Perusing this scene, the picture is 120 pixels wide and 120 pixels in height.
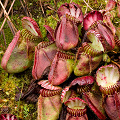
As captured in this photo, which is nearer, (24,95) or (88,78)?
(88,78)

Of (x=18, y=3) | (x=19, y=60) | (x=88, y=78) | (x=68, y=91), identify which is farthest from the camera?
(x=18, y=3)

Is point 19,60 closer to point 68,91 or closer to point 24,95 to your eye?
point 24,95

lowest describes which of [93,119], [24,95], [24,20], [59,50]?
[93,119]

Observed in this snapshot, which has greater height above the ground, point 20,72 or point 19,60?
point 19,60

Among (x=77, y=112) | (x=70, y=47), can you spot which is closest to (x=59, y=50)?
(x=70, y=47)

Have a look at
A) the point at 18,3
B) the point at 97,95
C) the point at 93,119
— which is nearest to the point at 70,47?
the point at 97,95

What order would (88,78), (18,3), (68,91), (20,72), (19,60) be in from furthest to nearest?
(18,3) → (20,72) → (19,60) → (68,91) → (88,78)

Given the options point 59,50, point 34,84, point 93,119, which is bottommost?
point 93,119

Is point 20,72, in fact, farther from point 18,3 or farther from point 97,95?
point 18,3

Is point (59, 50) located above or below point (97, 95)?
above
